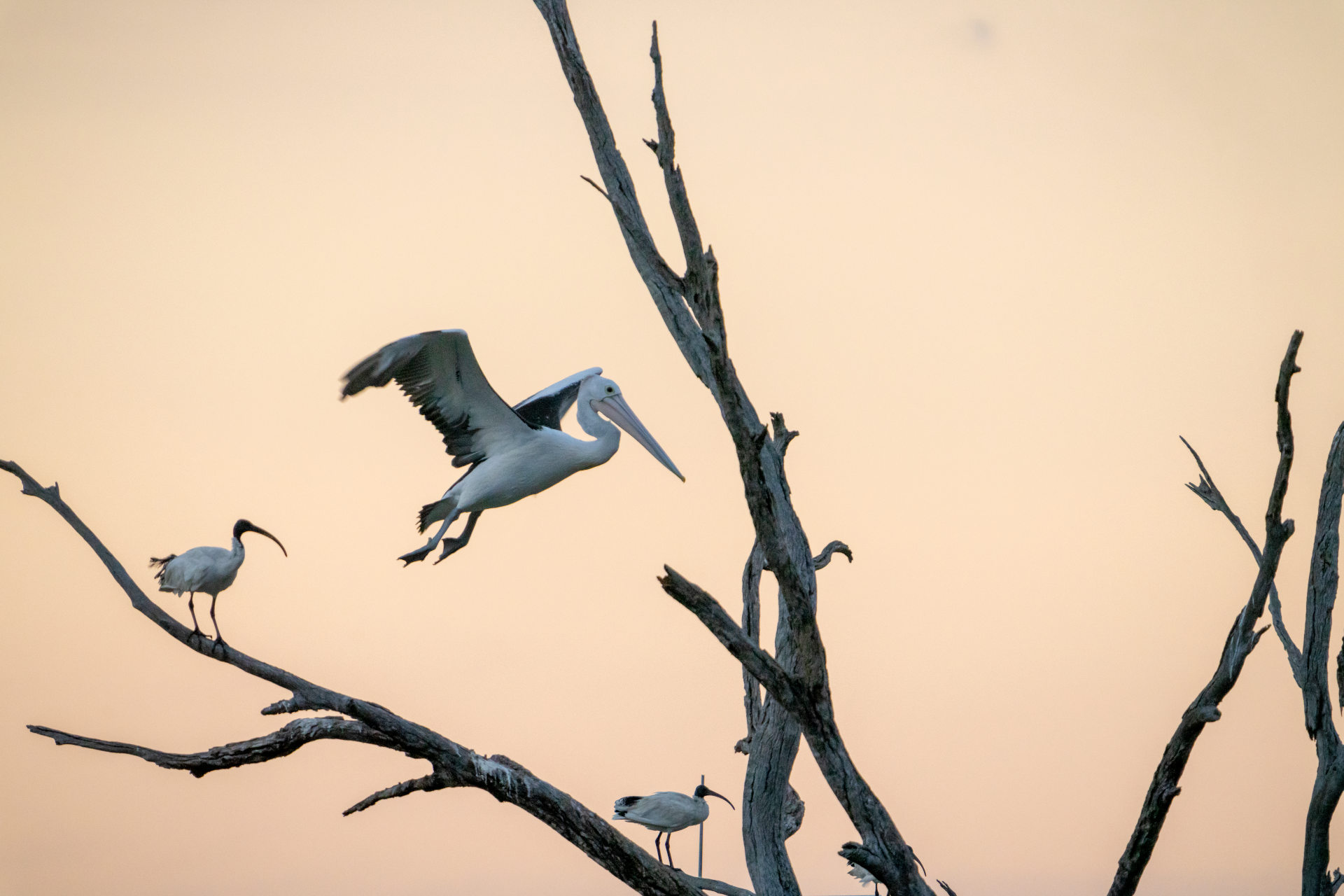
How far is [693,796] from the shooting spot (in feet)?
34.0

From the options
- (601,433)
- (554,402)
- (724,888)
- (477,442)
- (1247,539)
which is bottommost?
(724,888)

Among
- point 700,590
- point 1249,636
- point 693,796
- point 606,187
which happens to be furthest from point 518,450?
point 1249,636

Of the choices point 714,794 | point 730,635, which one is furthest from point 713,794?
point 730,635

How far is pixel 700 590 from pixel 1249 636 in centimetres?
246

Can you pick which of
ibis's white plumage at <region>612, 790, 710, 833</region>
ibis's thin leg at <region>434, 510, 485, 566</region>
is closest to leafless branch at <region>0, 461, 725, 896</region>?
ibis's thin leg at <region>434, 510, 485, 566</region>

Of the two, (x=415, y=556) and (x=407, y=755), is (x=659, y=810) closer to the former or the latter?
(x=415, y=556)

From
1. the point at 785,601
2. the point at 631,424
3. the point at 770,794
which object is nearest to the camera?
the point at 785,601

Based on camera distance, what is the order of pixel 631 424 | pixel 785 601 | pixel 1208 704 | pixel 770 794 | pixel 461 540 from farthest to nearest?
1. pixel 631 424
2. pixel 461 540
3. pixel 770 794
4. pixel 785 601
5. pixel 1208 704

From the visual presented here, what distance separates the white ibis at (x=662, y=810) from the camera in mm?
10023

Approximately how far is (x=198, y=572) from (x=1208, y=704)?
18.4 ft

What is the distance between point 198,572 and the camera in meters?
7.88

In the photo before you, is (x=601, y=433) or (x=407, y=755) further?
(x=601, y=433)

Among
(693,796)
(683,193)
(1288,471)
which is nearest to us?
(1288,471)

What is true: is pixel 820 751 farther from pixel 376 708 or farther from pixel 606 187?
pixel 606 187
